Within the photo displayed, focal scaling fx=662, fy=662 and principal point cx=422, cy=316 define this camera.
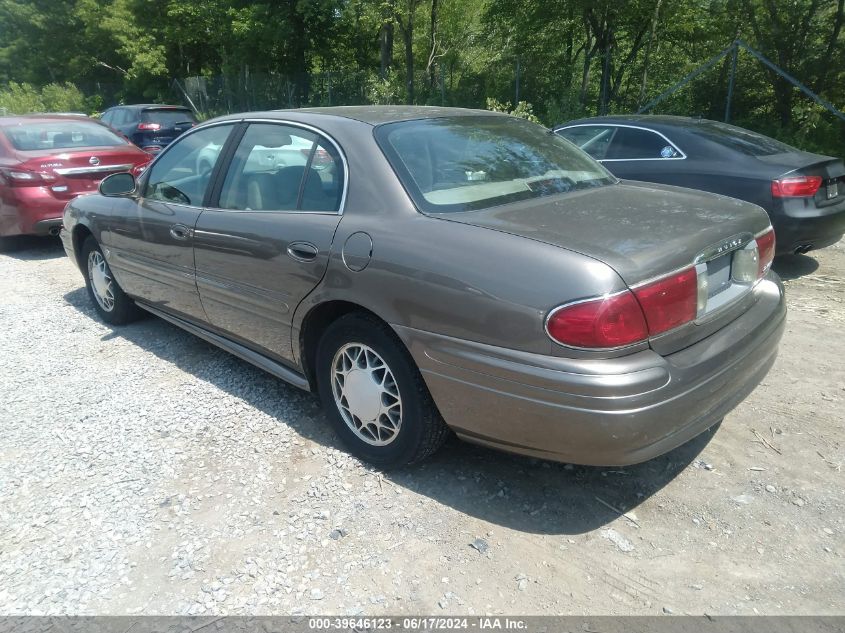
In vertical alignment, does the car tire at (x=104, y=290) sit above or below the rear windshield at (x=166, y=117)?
below

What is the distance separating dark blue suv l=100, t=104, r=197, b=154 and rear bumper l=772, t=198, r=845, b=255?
502 inches

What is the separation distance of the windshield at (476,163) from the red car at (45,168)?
A: 5.71 meters

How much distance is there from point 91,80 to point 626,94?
33181 mm

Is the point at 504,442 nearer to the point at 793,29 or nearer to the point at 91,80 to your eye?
the point at 793,29

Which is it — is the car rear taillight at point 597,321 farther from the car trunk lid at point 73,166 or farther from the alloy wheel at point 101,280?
the car trunk lid at point 73,166

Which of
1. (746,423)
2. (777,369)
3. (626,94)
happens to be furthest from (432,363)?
(626,94)

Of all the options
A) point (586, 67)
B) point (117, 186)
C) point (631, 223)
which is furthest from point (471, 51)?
point (631, 223)

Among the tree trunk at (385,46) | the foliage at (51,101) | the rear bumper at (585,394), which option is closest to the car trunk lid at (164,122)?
the tree trunk at (385,46)

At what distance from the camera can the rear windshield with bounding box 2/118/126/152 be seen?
7844 millimetres

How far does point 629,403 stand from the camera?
7.64 ft

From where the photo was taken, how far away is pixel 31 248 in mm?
8250

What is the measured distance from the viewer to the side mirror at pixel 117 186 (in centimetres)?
462

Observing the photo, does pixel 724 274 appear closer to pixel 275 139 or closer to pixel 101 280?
pixel 275 139

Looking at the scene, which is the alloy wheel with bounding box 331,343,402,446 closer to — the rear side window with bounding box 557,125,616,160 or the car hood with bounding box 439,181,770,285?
the car hood with bounding box 439,181,770,285
